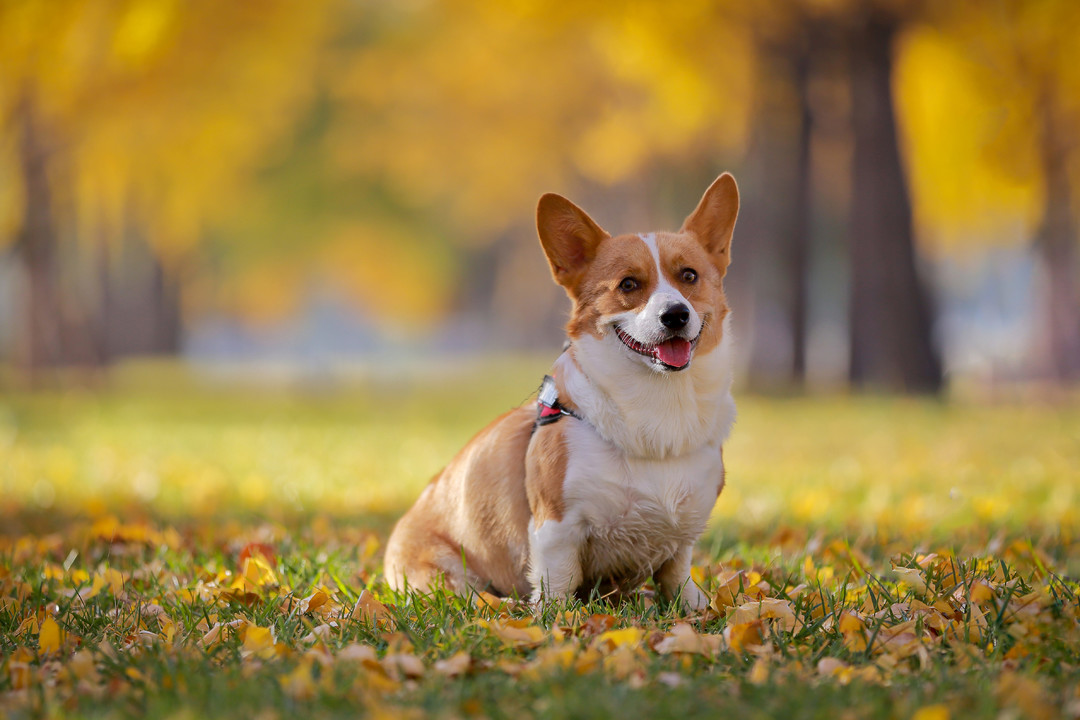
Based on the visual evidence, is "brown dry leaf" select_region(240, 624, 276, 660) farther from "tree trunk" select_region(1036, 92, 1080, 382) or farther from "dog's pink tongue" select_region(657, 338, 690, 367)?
"tree trunk" select_region(1036, 92, 1080, 382)

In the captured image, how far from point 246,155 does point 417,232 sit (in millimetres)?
6377

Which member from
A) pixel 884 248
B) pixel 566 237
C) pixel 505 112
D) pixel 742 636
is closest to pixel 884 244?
pixel 884 248

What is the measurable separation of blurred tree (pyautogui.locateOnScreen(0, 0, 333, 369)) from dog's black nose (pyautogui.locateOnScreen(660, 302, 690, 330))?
1171 centimetres

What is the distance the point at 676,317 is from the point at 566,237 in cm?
58

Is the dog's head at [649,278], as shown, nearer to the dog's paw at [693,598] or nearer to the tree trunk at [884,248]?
the dog's paw at [693,598]

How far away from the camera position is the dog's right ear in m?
3.48

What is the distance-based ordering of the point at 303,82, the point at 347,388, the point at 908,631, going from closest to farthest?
1. the point at 908,631
2. the point at 303,82
3. the point at 347,388

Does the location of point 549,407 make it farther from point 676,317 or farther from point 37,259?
point 37,259

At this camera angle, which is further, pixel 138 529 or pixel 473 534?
pixel 138 529

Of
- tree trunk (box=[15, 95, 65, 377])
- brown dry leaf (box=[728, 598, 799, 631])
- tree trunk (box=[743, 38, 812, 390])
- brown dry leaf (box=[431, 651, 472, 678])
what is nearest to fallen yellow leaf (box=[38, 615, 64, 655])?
brown dry leaf (box=[431, 651, 472, 678])

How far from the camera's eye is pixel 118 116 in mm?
15008

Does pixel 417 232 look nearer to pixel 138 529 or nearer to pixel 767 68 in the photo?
pixel 767 68

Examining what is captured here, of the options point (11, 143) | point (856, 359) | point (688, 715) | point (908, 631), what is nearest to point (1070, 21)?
point (856, 359)

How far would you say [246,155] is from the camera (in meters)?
19.7
